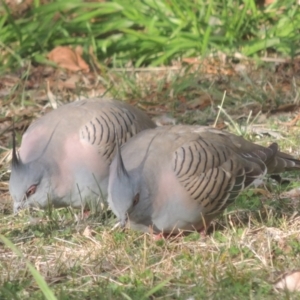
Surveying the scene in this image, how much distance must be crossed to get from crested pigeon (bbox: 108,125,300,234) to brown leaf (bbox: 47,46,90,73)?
11.5 ft

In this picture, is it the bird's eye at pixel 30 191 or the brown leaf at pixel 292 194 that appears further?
the brown leaf at pixel 292 194

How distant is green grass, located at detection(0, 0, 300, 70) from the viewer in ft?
26.9

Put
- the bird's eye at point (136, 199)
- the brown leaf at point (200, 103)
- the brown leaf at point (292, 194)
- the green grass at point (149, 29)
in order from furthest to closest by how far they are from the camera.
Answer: the green grass at point (149, 29)
the brown leaf at point (200, 103)
the brown leaf at point (292, 194)
the bird's eye at point (136, 199)

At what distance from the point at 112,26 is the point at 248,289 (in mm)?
4922

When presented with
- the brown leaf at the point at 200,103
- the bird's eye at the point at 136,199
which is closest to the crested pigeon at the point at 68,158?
the bird's eye at the point at 136,199

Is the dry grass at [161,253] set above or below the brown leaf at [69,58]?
below

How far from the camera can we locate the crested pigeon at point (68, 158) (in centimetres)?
532

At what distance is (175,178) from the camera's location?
4.79 m

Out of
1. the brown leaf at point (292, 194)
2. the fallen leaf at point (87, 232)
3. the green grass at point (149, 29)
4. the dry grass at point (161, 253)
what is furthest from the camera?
the green grass at point (149, 29)

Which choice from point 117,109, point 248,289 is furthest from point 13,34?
point 248,289

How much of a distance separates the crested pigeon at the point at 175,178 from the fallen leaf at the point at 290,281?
80 cm

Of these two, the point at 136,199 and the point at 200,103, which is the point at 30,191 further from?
the point at 200,103

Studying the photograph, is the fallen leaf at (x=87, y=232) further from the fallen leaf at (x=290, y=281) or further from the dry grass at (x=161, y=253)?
the fallen leaf at (x=290, y=281)

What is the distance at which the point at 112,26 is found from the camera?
8602mm
